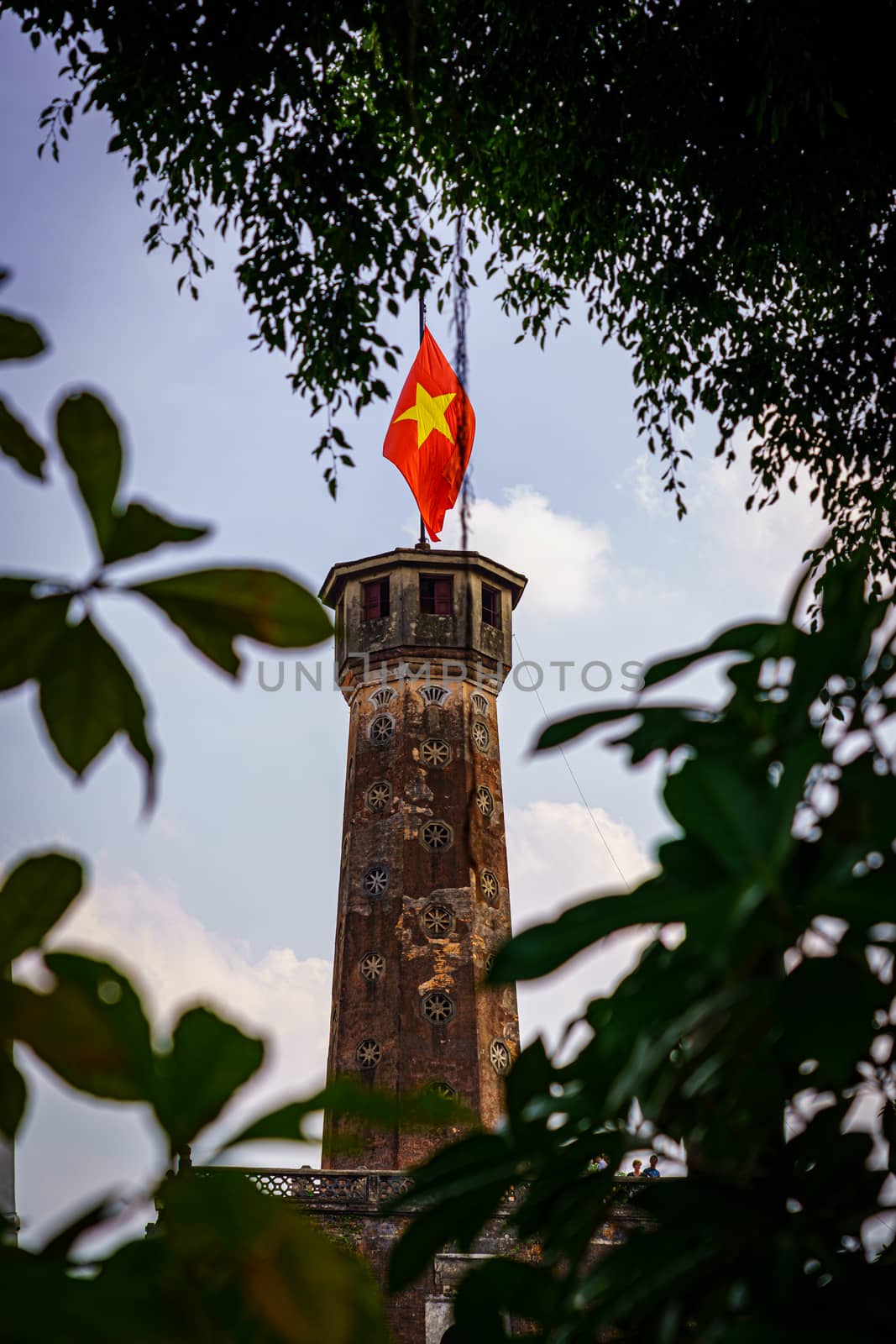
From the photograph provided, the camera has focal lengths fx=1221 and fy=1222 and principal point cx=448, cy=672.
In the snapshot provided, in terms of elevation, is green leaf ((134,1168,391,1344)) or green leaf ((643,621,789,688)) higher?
green leaf ((643,621,789,688))

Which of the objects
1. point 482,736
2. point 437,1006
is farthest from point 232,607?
point 482,736

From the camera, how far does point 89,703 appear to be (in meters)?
0.39

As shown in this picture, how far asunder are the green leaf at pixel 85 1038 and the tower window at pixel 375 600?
46.4 ft

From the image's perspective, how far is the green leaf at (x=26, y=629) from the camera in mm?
364

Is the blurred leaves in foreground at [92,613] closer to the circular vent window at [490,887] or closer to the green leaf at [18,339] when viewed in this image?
the green leaf at [18,339]

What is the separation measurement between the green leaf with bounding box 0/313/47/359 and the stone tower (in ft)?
38.2

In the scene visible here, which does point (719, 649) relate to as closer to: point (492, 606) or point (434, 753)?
point (434, 753)

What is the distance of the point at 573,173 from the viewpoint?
4230 mm

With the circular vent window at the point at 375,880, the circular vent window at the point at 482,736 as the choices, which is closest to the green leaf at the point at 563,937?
the circular vent window at the point at 375,880

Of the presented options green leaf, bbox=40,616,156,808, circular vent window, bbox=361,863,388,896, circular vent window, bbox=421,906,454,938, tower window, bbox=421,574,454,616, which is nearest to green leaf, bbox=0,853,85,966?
green leaf, bbox=40,616,156,808

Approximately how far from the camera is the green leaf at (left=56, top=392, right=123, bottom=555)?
1.15ft

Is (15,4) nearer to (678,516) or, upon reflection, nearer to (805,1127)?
(678,516)

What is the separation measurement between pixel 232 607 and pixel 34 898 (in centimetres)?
11

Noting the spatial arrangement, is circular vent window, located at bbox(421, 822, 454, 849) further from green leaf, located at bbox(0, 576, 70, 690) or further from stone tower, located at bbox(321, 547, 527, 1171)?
green leaf, located at bbox(0, 576, 70, 690)
